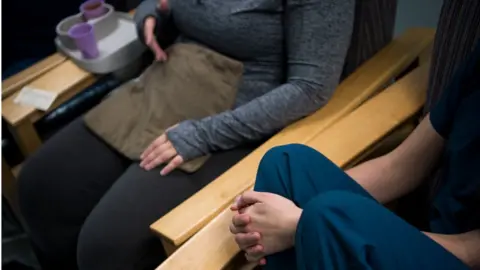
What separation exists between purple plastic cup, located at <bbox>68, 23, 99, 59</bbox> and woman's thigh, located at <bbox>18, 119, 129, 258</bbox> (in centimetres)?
22

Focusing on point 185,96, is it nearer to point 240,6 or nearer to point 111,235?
point 240,6

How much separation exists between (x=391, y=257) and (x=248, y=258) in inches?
11.6

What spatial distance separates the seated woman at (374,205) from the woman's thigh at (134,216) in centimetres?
21

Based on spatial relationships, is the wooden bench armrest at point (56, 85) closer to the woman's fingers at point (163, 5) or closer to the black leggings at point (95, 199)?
the black leggings at point (95, 199)

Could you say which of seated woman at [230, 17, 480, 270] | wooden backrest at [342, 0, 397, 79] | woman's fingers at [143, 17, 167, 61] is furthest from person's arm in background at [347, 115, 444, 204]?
woman's fingers at [143, 17, 167, 61]

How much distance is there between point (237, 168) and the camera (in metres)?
1.15

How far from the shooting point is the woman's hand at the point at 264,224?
3.10ft

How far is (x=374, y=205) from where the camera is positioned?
838 millimetres

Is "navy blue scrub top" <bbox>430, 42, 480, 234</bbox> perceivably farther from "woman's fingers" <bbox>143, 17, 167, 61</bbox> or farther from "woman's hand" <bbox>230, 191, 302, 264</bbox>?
"woman's fingers" <bbox>143, 17, 167, 61</bbox>

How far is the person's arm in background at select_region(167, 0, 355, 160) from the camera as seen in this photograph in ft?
3.82

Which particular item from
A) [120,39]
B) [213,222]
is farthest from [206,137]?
[120,39]

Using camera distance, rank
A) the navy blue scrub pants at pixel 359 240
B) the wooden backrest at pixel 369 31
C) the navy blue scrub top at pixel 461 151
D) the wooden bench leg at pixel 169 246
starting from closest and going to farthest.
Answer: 1. the navy blue scrub pants at pixel 359 240
2. the navy blue scrub top at pixel 461 151
3. the wooden bench leg at pixel 169 246
4. the wooden backrest at pixel 369 31

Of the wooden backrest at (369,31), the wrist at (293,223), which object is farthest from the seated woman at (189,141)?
the wrist at (293,223)

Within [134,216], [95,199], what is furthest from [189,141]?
[95,199]
